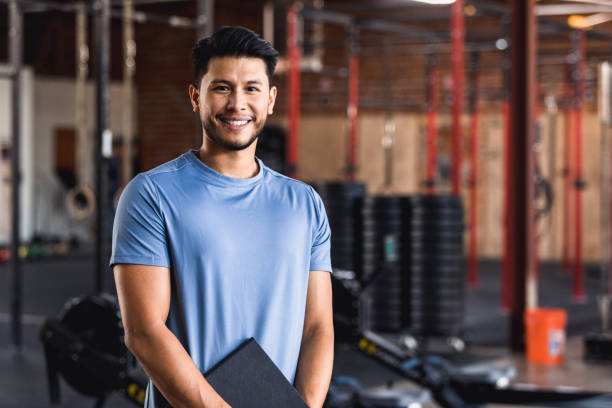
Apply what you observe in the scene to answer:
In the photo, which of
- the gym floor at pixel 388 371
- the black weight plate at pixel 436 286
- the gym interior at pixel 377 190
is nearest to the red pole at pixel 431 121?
the gym interior at pixel 377 190

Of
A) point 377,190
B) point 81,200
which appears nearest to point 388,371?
point 81,200

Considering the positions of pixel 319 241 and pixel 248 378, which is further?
pixel 319 241

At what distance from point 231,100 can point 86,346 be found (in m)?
2.70

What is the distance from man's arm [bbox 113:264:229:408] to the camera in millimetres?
1382

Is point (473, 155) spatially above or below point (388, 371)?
above

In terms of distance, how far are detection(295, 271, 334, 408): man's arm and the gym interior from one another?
2141 millimetres

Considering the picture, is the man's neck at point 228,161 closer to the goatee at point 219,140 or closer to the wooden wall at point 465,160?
the goatee at point 219,140

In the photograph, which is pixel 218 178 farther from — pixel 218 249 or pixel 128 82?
pixel 128 82

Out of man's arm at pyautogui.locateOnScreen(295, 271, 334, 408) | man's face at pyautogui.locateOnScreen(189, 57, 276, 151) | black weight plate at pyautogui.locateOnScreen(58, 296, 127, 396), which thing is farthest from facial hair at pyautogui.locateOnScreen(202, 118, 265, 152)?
black weight plate at pyautogui.locateOnScreen(58, 296, 127, 396)

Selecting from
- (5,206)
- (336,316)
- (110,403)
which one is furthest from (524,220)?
(5,206)

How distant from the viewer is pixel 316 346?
5.16 ft

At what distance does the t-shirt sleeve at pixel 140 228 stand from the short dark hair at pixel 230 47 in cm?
24

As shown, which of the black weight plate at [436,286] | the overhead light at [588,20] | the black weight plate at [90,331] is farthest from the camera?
the overhead light at [588,20]

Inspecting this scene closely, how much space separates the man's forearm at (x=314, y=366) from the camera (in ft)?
5.03
